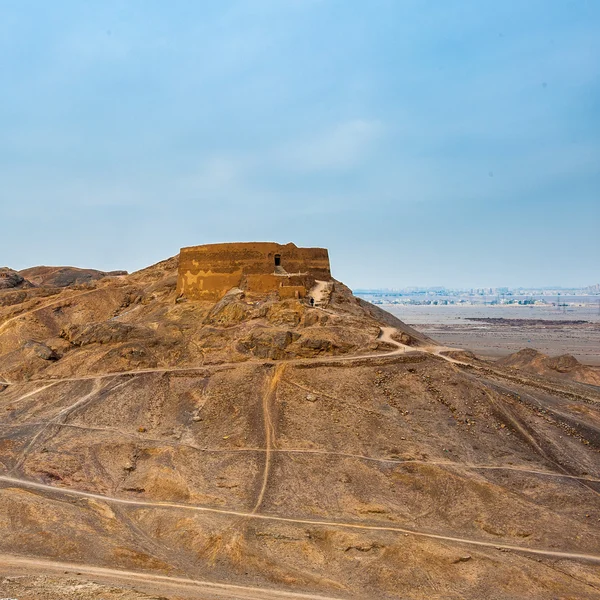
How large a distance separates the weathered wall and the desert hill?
1.24 meters

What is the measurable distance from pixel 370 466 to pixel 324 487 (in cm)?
269

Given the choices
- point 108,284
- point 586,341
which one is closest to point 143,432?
point 108,284

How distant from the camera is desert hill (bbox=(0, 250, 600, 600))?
816 inches

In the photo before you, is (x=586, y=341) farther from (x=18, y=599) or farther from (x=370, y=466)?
(x=18, y=599)

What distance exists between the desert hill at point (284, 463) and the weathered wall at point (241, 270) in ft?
4.07

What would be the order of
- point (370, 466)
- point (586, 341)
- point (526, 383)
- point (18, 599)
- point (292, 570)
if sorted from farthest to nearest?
point (586, 341) → point (526, 383) → point (370, 466) → point (292, 570) → point (18, 599)

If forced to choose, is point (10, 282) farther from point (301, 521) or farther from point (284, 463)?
point (301, 521)

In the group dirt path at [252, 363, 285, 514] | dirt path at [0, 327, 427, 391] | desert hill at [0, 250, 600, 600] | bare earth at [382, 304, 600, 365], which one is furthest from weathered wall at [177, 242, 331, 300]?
bare earth at [382, 304, 600, 365]

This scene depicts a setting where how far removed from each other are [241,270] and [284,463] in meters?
19.2

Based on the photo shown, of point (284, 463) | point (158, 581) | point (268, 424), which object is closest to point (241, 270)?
point (268, 424)

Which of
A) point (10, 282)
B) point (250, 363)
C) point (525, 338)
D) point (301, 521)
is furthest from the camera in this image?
point (525, 338)

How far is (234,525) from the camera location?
77.2 ft

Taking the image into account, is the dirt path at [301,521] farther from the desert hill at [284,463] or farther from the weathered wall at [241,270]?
the weathered wall at [241,270]

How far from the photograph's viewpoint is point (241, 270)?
4381 cm
